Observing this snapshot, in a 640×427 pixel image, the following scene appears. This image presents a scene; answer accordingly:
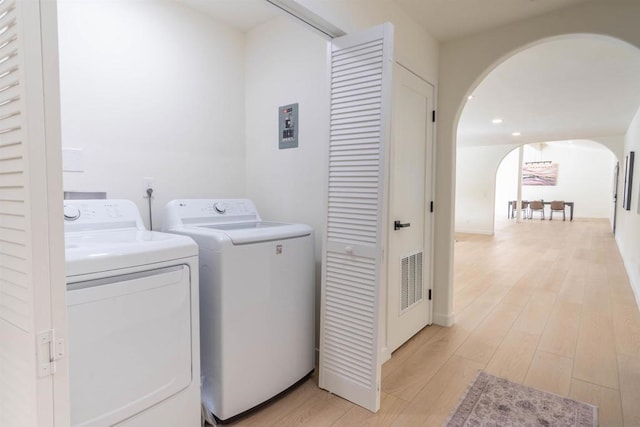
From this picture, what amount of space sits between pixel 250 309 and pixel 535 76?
13.3ft

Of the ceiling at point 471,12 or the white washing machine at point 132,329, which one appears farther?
the ceiling at point 471,12

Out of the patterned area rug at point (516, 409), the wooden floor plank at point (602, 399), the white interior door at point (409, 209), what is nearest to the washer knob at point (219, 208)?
the white interior door at point (409, 209)

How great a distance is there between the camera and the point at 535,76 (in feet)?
12.7

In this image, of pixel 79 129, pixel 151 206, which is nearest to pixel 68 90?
pixel 79 129

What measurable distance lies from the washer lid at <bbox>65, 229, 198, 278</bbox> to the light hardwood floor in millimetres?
1000

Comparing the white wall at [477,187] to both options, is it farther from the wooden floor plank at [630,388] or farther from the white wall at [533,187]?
the wooden floor plank at [630,388]

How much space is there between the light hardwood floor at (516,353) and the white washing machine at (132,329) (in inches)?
20.8

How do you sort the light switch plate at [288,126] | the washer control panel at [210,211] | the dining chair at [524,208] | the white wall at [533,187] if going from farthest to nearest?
1. the dining chair at [524,208]
2. the white wall at [533,187]
3. the light switch plate at [288,126]
4. the washer control panel at [210,211]

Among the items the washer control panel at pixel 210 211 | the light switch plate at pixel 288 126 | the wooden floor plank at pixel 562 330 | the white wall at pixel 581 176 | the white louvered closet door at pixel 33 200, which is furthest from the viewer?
the white wall at pixel 581 176

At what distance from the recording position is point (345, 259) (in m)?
1.95

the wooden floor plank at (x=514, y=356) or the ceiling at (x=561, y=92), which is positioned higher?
the ceiling at (x=561, y=92)

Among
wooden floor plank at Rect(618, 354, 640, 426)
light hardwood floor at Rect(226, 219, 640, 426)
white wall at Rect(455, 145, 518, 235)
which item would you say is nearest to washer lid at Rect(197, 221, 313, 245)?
light hardwood floor at Rect(226, 219, 640, 426)

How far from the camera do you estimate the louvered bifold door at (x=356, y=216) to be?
5.88 ft

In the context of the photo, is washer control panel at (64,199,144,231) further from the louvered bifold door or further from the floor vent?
Answer: the floor vent
